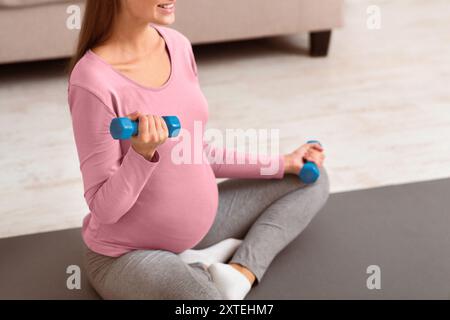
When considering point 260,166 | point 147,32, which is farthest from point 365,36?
point 147,32

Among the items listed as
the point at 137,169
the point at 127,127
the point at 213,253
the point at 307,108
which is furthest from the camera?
the point at 307,108

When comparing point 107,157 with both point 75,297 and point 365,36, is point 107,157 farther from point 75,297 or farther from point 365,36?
point 365,36

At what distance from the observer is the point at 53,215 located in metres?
1.71

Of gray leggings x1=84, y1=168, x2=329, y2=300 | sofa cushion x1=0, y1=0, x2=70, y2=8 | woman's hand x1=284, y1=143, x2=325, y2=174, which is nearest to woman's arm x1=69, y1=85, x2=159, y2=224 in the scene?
gray leggings x1=84, y1=168, x2=329, y2=300

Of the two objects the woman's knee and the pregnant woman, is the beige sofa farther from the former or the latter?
the woman's knee

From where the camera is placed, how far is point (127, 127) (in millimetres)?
1038

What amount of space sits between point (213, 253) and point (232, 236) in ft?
0.23

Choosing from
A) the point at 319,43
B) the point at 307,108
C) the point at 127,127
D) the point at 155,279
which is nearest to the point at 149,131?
the point at 127,127

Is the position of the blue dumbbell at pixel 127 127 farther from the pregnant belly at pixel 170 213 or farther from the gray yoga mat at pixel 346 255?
the gray yoga mat at pixel 346 255

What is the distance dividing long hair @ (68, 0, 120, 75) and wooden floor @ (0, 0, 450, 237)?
22.0 inches

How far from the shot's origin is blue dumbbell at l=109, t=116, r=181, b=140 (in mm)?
1040

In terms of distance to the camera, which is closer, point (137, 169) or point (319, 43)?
point (137, 169)

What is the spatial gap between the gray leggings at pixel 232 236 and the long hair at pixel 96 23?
321mm

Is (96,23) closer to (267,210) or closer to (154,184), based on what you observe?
(154,184)
